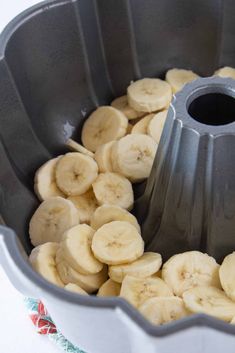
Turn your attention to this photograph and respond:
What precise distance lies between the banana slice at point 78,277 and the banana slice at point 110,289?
0.01m

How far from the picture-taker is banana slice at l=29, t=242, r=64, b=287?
1.08 m

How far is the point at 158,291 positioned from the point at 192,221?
0.39 ft

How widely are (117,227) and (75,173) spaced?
151 millimetres

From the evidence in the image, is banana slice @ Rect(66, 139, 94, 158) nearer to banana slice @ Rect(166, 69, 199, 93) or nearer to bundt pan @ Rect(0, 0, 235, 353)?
bundt pan @ Rect(0, 0, 235, 353)

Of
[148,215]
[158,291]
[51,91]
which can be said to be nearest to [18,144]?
[51,91]

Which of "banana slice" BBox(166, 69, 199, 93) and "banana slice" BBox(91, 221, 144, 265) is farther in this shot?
"banana slice" BBox(166, 69, 199, 93)

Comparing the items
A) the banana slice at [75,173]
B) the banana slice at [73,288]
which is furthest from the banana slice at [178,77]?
the banana slice at [73,288]

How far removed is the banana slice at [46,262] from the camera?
1083 mm

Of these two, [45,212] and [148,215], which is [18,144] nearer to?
[45,212]

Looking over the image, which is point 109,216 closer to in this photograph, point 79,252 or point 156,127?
point 79,252

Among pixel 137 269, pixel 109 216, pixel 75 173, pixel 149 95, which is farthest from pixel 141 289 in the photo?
pixel 149 95

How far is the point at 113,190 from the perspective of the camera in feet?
3.95

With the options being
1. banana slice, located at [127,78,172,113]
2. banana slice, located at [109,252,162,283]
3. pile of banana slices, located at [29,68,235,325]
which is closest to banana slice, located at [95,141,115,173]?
pile of banana slices, located at [29,68,235,325]

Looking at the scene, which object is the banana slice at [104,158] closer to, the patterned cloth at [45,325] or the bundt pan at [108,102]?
the bundt pan at [108,102]
